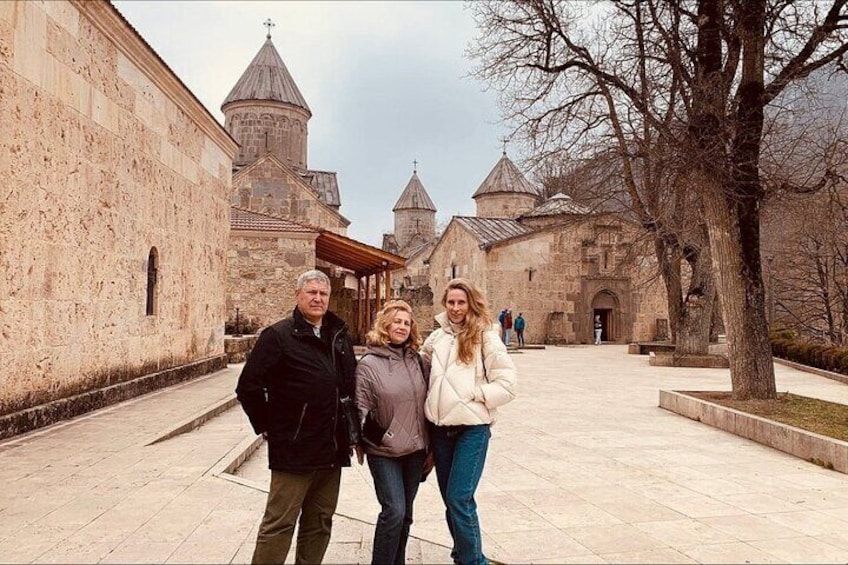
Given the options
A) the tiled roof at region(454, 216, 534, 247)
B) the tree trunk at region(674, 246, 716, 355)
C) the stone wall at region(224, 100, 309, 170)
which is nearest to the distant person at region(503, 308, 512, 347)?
the tiled roof at region(454, 216, 534, 247)

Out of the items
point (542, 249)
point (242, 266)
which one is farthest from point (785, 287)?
point (242, 266)

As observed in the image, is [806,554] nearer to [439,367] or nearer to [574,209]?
[439,367]

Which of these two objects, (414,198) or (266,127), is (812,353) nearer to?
(266,127)

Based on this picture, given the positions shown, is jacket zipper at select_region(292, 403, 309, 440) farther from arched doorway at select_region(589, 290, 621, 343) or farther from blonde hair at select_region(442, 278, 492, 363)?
arched doorway at select_region(589, 290, 621, 343)

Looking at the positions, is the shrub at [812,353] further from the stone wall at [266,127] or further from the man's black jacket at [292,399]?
the stone wall at [266,127]

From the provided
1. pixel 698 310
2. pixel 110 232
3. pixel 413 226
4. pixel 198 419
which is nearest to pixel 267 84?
pixel 698 310

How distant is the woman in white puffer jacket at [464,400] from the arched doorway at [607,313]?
24.9 metres

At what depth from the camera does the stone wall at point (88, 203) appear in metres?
6.20

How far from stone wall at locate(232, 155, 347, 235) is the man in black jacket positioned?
24216 mm

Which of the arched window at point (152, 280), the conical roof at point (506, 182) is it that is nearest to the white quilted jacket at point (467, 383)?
the arched window at point (152, 280)

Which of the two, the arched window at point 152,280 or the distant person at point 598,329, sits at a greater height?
the arched window at point 152,280

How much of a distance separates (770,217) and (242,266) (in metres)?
11.8

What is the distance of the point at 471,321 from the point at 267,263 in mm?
13292

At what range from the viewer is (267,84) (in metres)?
30.7
